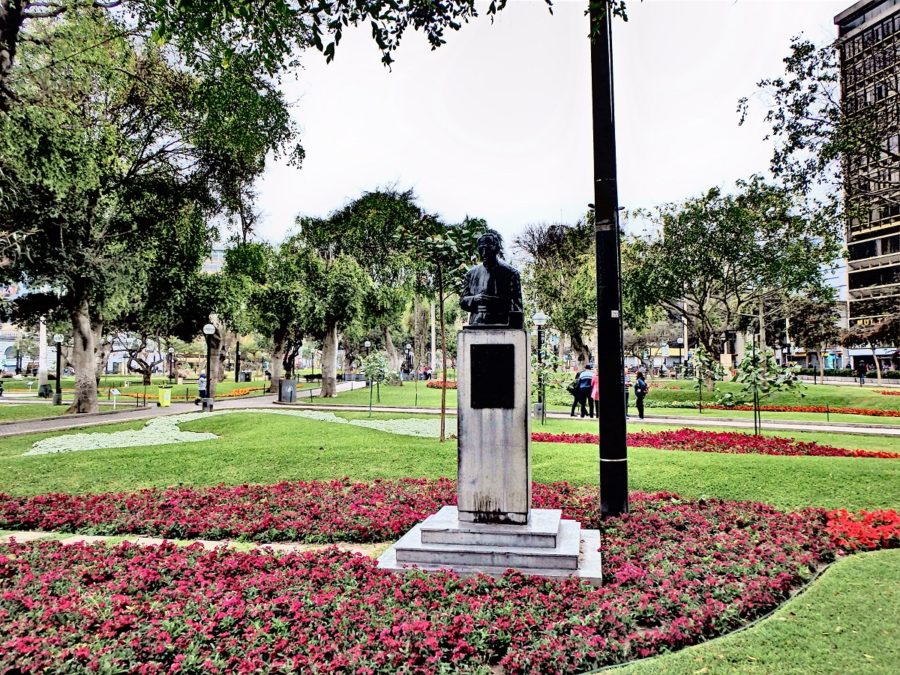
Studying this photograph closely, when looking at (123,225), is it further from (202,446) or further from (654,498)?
(654,498)

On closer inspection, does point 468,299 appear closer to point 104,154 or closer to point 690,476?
point 690,476

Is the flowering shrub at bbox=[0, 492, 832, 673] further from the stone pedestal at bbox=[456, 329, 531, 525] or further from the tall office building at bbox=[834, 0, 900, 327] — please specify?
the tall office building at bbox=[834, 0, 900, 327]

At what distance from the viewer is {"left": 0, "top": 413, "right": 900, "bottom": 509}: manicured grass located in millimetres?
8469

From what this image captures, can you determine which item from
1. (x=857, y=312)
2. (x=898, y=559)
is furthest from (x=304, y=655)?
(x=857, y=312)

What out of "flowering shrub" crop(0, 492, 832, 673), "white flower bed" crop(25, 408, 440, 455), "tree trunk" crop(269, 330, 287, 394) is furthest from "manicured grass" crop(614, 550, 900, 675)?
"tree trunk" crop(269, 330, 287, 394)

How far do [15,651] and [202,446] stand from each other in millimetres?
10366

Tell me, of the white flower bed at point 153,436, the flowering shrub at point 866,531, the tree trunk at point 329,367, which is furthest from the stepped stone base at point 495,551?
the tree trunk at point 329,367

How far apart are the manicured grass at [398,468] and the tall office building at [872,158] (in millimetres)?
6666

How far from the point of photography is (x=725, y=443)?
13.0 m

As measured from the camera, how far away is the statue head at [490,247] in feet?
20.2

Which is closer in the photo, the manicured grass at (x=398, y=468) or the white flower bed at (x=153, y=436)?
the manicured grass at (x=398, y=468)

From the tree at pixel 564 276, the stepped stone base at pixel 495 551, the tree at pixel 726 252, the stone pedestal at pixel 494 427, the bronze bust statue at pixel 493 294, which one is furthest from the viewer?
A: the tree at pixel 564 276

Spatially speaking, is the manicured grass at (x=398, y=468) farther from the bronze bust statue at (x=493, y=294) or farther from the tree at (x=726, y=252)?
the tree at (x=726, y=252)

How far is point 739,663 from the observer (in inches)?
145
